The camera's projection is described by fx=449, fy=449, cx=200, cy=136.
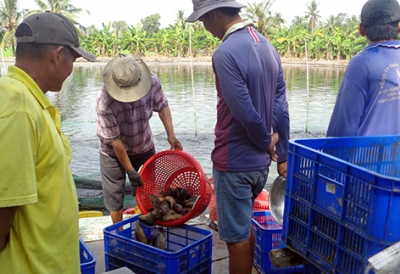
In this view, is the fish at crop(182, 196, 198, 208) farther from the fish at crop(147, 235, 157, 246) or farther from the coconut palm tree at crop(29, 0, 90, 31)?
the coconut palm tree at crop(29, 0, 90, 31)

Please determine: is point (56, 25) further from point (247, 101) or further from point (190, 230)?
point (190, 230)

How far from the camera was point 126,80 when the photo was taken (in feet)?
11.7

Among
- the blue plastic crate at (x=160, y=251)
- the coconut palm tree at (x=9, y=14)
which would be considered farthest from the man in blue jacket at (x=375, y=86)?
the coconut palm tree at (x=9, y=14)

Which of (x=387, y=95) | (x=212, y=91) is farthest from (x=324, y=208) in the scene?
(x=212, y=91)

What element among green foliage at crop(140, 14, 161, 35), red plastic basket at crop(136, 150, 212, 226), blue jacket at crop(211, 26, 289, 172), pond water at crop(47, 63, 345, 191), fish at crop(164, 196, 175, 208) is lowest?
pond water at crop(47, 63, 345, 191)

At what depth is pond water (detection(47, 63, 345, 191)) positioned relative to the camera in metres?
10.7

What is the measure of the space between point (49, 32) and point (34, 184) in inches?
22.7

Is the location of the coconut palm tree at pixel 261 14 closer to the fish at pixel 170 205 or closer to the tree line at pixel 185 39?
the tree line at pixel 185 39

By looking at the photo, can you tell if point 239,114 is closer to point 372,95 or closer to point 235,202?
point 235,202

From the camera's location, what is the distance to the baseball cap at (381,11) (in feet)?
Answer: 8.82

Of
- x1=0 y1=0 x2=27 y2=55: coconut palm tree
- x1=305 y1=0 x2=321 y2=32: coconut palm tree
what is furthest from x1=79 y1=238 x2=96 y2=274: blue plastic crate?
x1=305 y1=0 x2=321 y2=32: coconut palm tree

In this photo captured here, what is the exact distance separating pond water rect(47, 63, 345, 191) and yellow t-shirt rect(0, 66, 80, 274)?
5.98 meters

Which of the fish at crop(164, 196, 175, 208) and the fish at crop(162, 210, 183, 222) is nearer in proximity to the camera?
the fish at crop(162, 210, 183, 222)

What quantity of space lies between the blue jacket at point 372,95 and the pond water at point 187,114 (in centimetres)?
522
